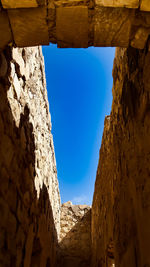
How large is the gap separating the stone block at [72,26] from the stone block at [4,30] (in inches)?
14.6

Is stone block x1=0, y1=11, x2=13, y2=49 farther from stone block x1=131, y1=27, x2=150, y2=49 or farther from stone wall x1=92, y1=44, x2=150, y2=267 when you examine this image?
stone wall x1=92, y1=44, x2=150, y2=267

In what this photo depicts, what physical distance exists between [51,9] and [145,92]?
96 centimetres

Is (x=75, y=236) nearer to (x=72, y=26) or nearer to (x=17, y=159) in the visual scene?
(x=17, y=159)

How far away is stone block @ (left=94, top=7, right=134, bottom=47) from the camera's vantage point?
149cm

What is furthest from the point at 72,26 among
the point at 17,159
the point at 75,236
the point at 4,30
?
the point at 75,236

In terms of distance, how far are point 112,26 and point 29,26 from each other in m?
0.63

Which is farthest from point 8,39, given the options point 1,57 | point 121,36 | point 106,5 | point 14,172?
point 14,172

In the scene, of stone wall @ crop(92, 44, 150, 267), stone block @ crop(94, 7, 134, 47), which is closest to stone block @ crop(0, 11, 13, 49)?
stone block @ crop(94, 7, 134, 47)

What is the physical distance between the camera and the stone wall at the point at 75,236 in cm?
671

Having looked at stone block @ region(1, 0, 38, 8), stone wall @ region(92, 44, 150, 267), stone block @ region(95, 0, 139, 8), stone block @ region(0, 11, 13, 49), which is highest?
stone block @ region(95, 0, 139, 8)

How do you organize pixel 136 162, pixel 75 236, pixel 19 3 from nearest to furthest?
1. pixel 19 3
2. pixel 136 162
3. pixel 75 236

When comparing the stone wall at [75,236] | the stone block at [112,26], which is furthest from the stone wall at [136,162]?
the stone wall at [75,236]

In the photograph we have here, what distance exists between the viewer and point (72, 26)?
156cm

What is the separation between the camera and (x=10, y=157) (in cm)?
179
